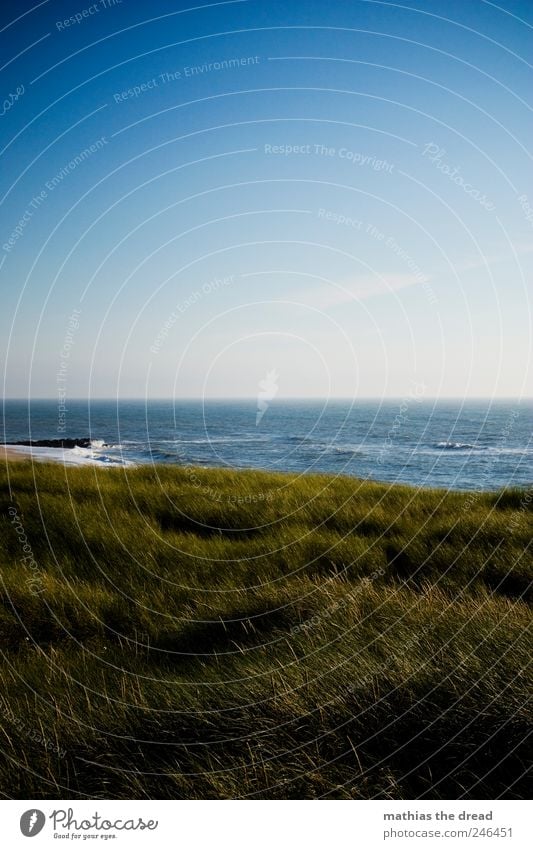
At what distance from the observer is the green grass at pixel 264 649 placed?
3.71m

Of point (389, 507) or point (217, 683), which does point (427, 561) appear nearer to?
point (389, 507)
